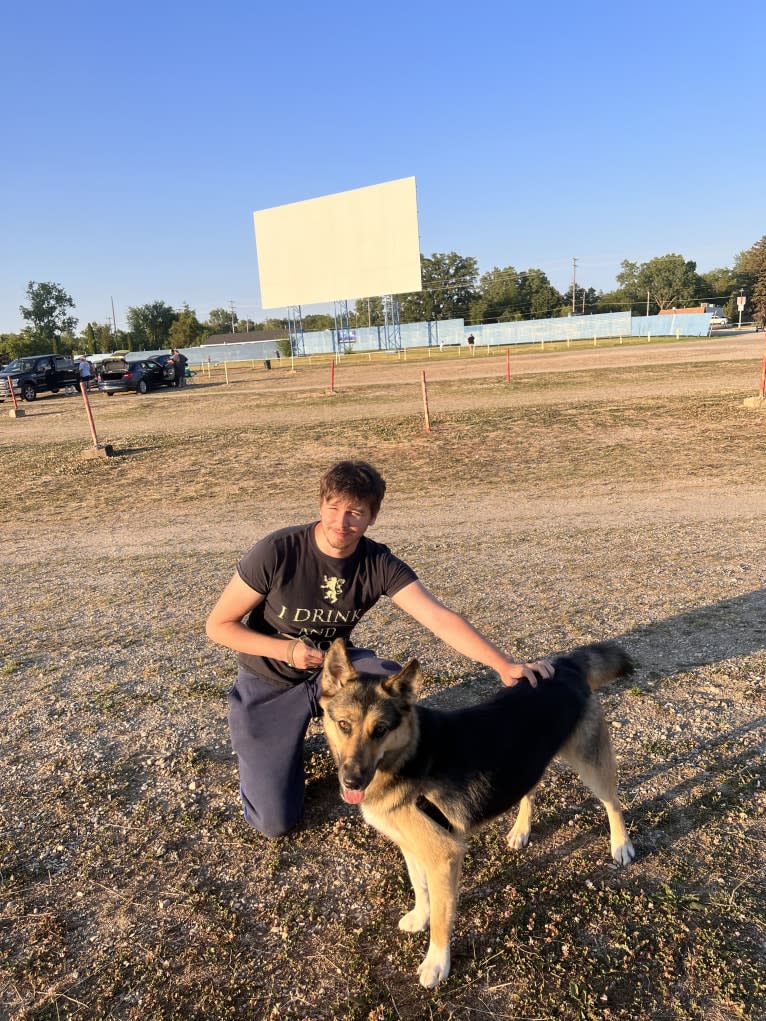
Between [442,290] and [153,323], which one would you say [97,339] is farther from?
[442,290]

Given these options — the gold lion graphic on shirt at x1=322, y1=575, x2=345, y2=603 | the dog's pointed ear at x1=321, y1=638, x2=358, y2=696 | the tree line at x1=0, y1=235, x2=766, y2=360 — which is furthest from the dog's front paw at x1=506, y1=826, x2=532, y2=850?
the tree line at x1=0, y1=235, x2=766, y2=360

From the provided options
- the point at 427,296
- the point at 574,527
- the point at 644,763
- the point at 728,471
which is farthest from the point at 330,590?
the point at 427,296

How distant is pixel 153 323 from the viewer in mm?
108375

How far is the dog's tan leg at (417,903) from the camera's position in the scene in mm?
2682

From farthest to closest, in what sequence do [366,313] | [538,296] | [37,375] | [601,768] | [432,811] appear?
[366,313] < [538,296] < [37,375] < [601,768] < [432,811]

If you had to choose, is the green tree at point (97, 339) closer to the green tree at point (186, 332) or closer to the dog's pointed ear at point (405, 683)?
the green tree at point (186, 332)

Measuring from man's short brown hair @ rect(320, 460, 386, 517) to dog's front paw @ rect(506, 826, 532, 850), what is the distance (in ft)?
5.98

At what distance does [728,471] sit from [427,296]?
303 feet

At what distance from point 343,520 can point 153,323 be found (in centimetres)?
11805

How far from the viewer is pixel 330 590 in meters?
3.41

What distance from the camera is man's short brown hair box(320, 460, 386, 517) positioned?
10.2ft

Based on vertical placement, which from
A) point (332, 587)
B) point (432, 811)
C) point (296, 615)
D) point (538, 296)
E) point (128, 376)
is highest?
point (538, 296)

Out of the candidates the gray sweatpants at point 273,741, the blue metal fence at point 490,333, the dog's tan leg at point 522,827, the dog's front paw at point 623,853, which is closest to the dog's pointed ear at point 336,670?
the gray sweatpants at point 273,741

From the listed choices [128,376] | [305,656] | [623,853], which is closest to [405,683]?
[305,656]
